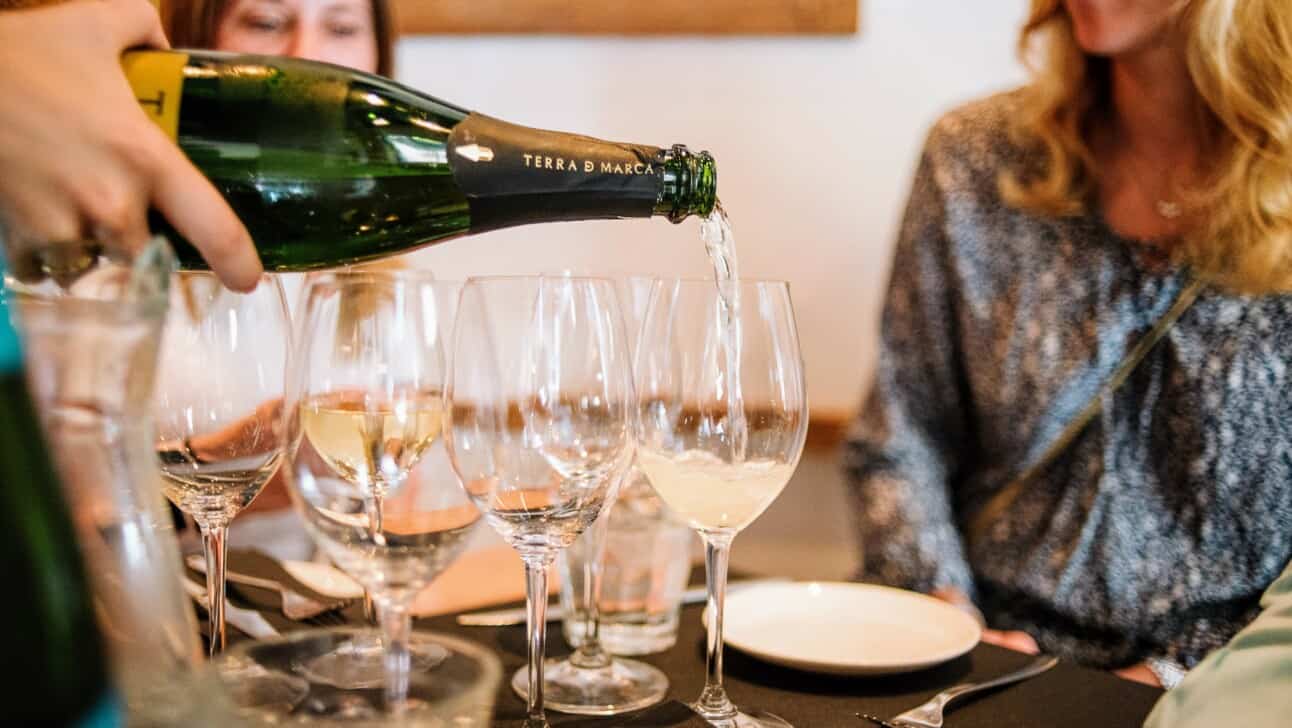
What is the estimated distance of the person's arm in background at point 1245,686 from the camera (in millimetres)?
524

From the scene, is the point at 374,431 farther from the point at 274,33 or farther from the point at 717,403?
the point at 274,33

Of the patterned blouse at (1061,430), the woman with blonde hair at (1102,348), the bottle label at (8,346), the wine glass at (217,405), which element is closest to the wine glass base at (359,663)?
the bottle label at (8,346)

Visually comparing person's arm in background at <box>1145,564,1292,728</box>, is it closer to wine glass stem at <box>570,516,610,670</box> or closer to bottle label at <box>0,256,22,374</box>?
wine glass stem at <box>570,516,610,670</box>

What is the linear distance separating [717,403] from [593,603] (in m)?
0.18

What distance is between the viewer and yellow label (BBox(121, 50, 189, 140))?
57 centimetres

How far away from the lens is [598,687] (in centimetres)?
70

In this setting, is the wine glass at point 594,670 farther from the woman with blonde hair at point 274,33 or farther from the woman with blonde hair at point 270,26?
the woman with blonde hair at point 270,26

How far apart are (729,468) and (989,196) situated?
2.64 ft

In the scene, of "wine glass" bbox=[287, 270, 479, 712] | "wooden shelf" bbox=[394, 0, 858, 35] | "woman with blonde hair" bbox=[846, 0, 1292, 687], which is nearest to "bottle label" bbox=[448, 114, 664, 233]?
"wine glass" bbox=[287, 270, 479, 712]

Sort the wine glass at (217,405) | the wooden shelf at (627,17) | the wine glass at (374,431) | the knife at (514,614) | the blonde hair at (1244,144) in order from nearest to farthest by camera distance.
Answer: the wine glass at (374,431)
the wine glass at (217,405)
the knife at (514,614)
the blonde hair at (1244,144)
the wooden shelf at (627,17)

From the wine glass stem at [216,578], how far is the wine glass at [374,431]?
109mm

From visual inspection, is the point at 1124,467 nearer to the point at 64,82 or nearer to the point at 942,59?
the point at 942,59

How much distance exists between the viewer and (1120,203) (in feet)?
4.17

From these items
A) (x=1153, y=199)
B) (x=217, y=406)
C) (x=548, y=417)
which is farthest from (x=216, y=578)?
(x=1153, y=199)
